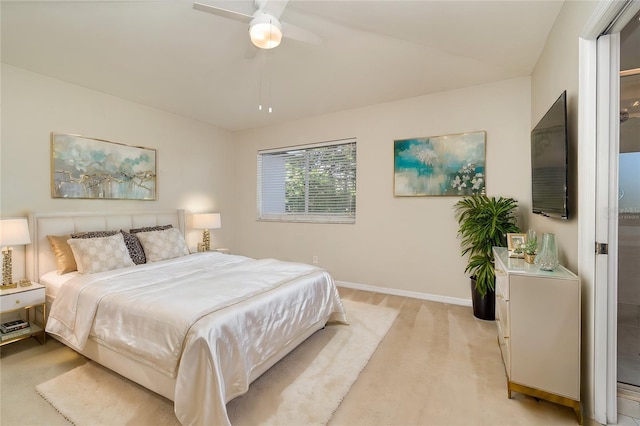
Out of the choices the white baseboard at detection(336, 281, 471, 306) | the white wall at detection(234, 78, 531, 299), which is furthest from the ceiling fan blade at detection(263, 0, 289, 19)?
the white baseboard at detection(336, 281, 471, 306)

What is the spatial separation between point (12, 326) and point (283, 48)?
3556mm

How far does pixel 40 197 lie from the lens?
295cm

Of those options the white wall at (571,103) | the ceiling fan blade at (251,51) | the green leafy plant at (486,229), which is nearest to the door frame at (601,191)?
the white wall at (571,103)

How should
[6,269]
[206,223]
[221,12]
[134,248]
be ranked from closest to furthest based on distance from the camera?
[221,12] → [6,269] → [134,248] → [206,223]

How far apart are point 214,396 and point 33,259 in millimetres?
2713

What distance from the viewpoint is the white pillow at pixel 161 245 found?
10.7 feet

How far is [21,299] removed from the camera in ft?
7.93

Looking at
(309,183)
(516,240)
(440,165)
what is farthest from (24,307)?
(440,165)

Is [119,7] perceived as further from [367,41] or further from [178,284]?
[178,284]

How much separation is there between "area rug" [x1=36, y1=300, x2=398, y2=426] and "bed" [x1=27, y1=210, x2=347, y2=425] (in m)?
0.11

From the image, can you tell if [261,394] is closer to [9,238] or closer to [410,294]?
[410,294]

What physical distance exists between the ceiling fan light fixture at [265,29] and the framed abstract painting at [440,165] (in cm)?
238

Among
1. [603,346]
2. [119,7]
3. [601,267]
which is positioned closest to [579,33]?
[601,267]

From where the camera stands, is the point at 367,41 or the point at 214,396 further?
the point at 367,41
